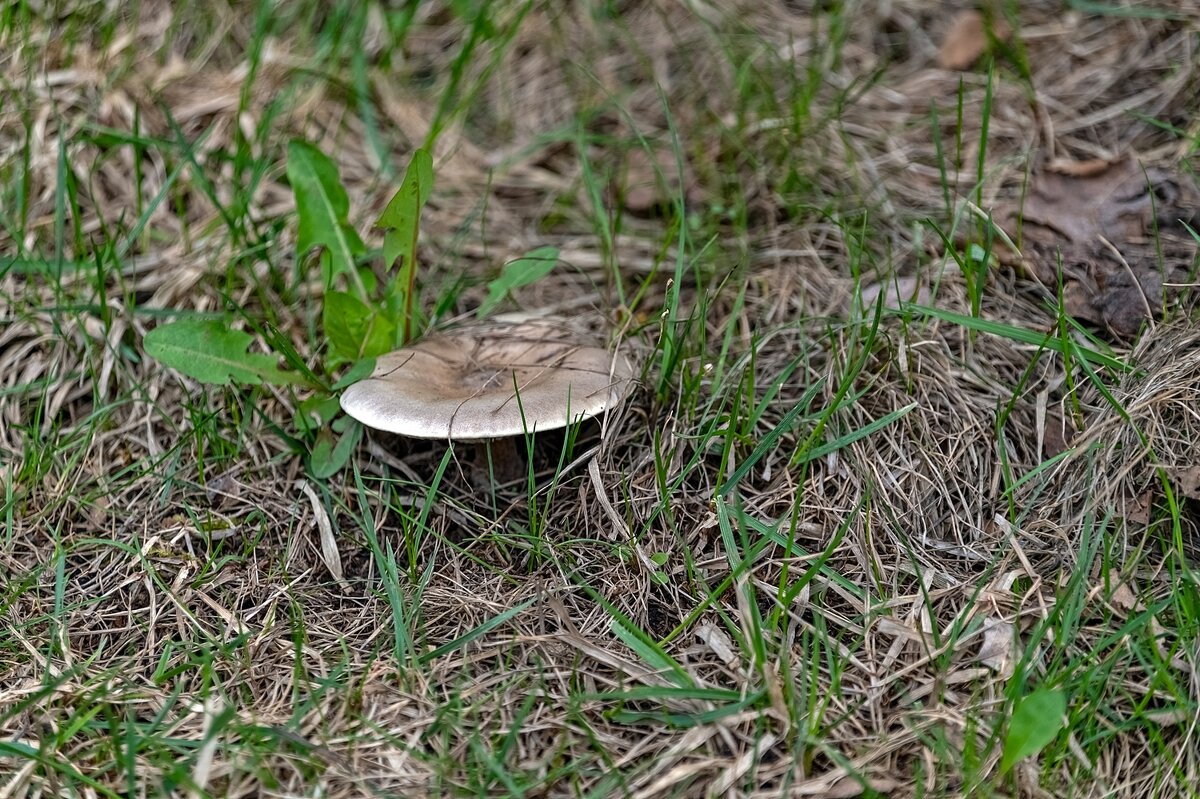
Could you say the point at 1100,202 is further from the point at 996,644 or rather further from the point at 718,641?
the point at 718,641

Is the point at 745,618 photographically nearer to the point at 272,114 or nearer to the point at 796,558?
the point at 796,558

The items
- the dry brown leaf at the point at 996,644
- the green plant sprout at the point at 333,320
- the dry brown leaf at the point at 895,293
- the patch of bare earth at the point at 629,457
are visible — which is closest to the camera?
the patch of bare earth at the point at 629,457

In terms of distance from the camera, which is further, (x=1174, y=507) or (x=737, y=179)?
(x=737, y=179)

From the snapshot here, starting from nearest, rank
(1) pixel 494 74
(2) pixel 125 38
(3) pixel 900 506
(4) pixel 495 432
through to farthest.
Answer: (4) pixel 495 432 < (3) pixel 900 506 < (2) pixel 125 38 < (1) pixel 494 74

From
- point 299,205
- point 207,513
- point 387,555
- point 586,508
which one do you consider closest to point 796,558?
point 586,508

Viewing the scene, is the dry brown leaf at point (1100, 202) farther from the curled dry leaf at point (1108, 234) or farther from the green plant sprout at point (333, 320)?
the green plant sprout at point (333, 320)

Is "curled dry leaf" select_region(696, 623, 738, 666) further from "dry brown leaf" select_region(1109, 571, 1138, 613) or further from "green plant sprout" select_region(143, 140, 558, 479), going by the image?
"green plant sprout" select_region(143, 140, 558, 479)

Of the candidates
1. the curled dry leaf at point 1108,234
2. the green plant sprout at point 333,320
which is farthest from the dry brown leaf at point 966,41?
the green plant sprout at point 333,320
